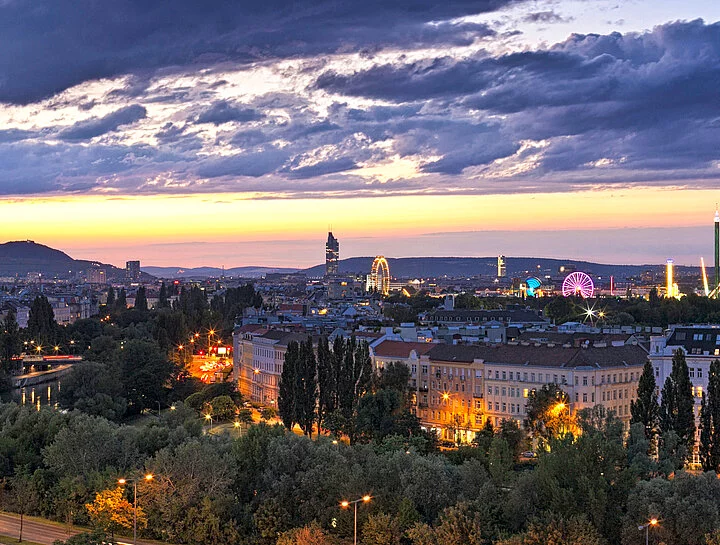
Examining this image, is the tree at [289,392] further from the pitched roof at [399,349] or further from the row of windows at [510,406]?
the row of windows at [510,406]

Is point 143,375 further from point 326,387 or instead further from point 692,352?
point 692,352

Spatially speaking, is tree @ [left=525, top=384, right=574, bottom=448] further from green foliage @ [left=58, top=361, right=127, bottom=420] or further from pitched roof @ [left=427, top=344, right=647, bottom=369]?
green foliage @ [left=58, top=361, right=127, bottom=420]

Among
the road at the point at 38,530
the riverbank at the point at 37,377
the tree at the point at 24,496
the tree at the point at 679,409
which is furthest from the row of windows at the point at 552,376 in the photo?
the riverbank at the point at 37,377

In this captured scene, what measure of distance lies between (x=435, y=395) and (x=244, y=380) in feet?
93.0

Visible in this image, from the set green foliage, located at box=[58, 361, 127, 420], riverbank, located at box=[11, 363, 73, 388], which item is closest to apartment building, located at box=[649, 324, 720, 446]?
green foliage, located at box=[58, 361, 127, 420]

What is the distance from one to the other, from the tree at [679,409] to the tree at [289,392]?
22652 mm

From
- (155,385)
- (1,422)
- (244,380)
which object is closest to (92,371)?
(155,385)

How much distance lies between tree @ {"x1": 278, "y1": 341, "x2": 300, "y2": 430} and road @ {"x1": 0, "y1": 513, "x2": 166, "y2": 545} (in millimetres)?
21954

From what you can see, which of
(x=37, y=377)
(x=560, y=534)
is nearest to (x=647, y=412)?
(x=560, y=534)

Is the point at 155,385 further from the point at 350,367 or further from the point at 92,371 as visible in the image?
the point at 350,367

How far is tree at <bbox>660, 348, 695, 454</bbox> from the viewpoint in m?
61.5

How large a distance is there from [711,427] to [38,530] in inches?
1299

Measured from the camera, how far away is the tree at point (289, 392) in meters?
73.3

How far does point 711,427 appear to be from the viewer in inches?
2388
